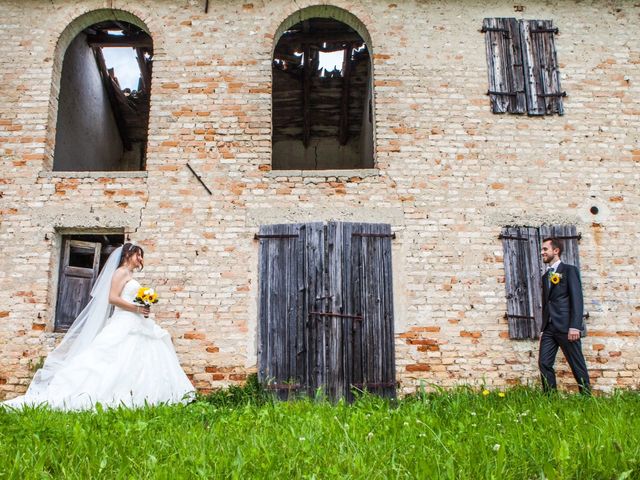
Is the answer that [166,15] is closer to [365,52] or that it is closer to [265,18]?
[265,18]

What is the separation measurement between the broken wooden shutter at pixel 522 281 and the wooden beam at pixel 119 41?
7205mm

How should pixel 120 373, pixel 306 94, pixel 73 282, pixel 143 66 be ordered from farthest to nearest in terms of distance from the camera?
pixel 306 94 → pixel 143 66 → pixel 73 282 → pixel 120 373

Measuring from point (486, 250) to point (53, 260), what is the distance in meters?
5.92

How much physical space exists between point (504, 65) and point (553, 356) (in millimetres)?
4358

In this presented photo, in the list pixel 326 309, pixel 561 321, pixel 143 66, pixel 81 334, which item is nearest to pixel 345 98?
pixel 143 66

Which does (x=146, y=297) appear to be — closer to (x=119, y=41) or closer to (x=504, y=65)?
(x=504, y=65)

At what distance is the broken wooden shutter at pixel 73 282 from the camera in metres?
7.53

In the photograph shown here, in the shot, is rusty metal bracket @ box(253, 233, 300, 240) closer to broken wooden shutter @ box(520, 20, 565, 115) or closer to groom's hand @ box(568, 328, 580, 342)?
groom's hand @ box(568, 328, 580, 342)

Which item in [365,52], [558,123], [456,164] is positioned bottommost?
[456,164]

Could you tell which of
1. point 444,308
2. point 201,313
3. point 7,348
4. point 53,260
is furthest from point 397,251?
point 7,348

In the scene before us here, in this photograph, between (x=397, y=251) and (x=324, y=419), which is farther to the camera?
(x=397, y=251)

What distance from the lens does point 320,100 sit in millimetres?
12859

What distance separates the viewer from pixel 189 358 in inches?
283

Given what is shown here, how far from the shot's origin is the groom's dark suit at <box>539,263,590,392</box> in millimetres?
6301
